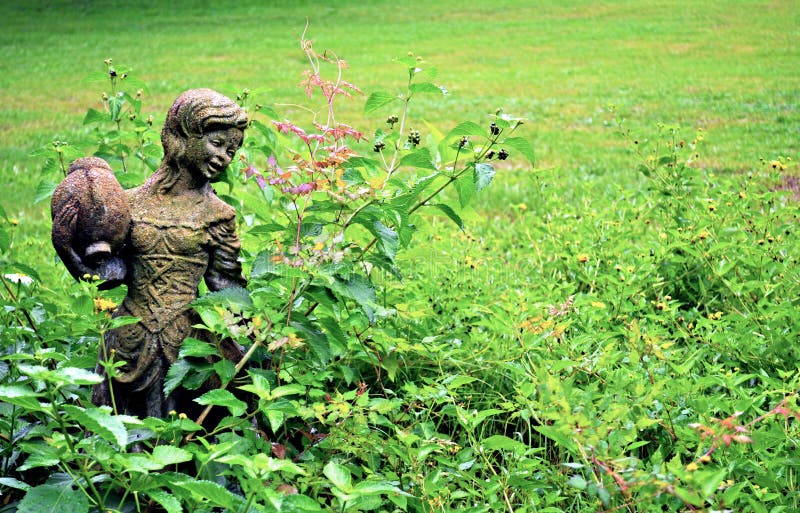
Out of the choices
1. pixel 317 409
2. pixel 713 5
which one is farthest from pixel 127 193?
pixel 713 5

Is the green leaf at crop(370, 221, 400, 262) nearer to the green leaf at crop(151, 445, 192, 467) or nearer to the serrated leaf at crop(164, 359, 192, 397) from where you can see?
the serrated leaf at crop(164, 359, 192, 397)

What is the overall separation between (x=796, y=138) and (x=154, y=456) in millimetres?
8115

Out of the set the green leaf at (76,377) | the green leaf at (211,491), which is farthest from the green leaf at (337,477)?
the green leaf at (76,377)

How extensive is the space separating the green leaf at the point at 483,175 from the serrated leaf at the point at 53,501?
1.36m

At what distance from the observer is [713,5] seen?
20812mm

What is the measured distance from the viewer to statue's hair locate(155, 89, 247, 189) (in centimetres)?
249

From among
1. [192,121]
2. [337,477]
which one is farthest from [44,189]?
[337,477]

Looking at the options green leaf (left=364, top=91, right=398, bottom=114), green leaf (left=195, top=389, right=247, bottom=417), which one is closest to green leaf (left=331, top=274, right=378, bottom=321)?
green leaf (left=195, top=389, right=247, bottom=417)

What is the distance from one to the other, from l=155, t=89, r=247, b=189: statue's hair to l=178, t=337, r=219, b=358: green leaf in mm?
482

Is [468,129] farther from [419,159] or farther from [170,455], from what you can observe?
A: [170,455]

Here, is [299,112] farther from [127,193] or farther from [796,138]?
[127,193]

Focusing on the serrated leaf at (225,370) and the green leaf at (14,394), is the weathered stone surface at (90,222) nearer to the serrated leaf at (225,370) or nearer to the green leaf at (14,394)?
the serrated leaf at (225,370)

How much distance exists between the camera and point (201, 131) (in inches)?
98.3

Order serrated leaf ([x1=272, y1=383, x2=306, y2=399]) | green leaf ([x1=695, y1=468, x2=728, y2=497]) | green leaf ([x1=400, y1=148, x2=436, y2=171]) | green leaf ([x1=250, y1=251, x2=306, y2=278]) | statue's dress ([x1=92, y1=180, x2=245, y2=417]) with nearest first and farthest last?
green leaf ([x1=695, y1=468, x2=728, y2=497]), serrated leaf ([x1=272, y1=383, x2=306, y2=399]), green leaf ([x1=250, y1=251, x2=306, y2=278]), statue's dress ([x1=92, y1=180, x2=245, y2=417]), green leaf ([x1=400, y1=148, x2=436, y2=171])
